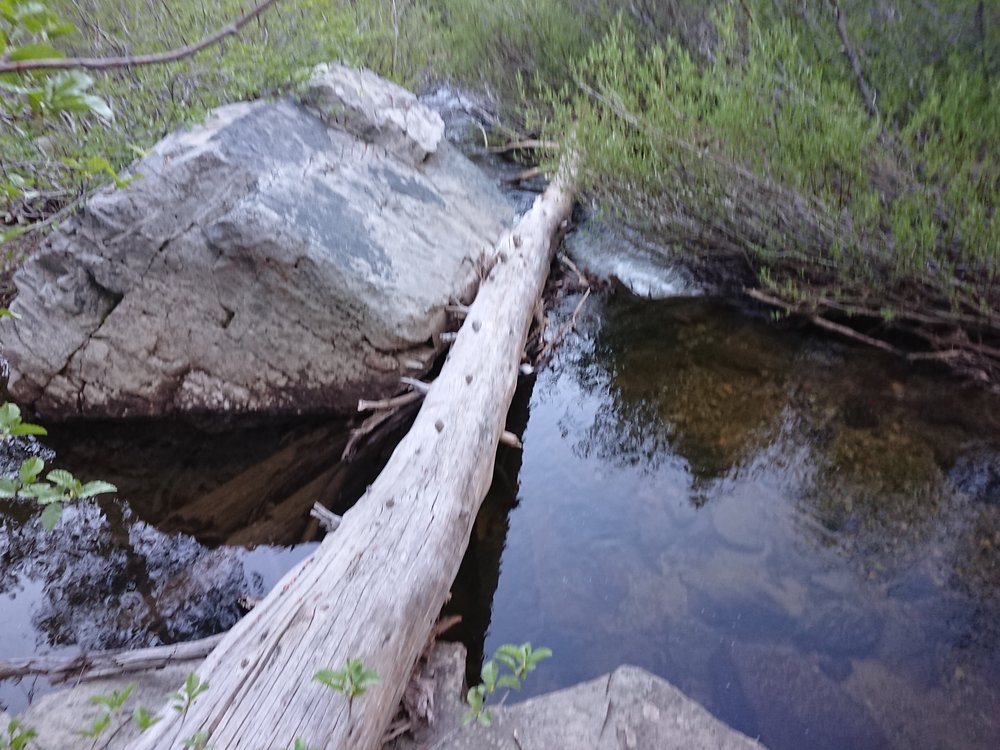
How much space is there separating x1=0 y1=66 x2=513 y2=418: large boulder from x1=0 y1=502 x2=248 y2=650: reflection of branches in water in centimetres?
105

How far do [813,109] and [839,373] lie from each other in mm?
1655

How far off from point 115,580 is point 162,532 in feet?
1.29

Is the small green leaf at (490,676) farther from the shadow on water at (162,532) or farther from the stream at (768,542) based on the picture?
the shadow on water at (162,532)

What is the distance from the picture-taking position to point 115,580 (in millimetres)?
3537

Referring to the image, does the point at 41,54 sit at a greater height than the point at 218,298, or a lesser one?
lesser

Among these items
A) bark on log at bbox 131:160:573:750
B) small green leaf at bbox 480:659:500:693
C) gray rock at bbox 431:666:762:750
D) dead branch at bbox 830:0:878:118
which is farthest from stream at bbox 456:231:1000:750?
dead branch at bbox 830:0:878:118

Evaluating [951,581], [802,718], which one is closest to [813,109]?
[951,581]

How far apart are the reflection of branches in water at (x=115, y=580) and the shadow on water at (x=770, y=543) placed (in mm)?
1303

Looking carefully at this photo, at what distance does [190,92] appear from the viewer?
223 inches

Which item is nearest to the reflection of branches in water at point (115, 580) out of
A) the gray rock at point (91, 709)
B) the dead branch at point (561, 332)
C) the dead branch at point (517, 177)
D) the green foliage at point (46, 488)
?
the gray rock at point (91, 709)

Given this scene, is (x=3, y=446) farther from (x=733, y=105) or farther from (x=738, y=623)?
(x=733, y=105)

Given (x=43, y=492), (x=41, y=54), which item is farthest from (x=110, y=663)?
(x=41, y=54)

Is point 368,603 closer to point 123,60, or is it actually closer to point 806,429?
point 123,60

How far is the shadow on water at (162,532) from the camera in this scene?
3.29 meters
